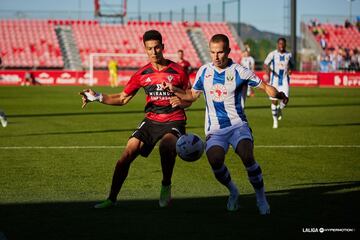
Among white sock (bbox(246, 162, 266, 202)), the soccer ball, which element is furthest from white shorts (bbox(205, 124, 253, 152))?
white sock (bbox(246, 162, 266, 202))

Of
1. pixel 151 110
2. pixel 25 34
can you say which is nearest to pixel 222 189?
pixel 151 110

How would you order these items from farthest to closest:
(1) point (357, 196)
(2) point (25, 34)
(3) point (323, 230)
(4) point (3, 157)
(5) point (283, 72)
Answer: (2) point (25, 34) < (5) point (283, 72) < (4) point (3, 157) < (1) point (357, 196) < (3) point (323, 230)

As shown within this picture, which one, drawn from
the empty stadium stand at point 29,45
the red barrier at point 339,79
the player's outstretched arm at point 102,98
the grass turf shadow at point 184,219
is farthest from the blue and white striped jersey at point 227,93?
the empty stadium stand at point 29,45

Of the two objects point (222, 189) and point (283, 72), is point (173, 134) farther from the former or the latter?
point (283, 72)

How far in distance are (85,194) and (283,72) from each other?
14.1 meters

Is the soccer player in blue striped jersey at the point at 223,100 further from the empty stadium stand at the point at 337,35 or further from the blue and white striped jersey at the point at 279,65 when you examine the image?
the empty stadium stand at the point at 337,35

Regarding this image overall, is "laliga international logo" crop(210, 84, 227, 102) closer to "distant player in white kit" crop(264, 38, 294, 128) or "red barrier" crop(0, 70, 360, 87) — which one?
"distant player in white kit" crop(264, 38, 294, 128)

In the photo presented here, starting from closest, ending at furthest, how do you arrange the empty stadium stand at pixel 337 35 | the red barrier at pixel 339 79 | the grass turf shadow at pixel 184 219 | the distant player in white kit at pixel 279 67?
the grass turf shadow at pixel 184 219 < the distant player in white kit at pixel 279 67 < the red barrier at pixel 339 79 < the empty stadium stand at pixel 337 35

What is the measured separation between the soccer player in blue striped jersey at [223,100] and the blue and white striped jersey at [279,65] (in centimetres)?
1428

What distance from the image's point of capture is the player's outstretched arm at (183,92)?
8.86 metres

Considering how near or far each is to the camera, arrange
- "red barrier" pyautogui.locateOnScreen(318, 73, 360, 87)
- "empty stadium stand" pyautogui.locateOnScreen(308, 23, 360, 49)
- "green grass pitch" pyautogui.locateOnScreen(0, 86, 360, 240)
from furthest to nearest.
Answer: "empty stadium stand" pyautogui.locateOnScreen(308, 23, 360, 49) < "red barrier" pyautogui.locateOnScreen(318, 73, 360, 87) < "green grass pitch" pyautogui.locateOnScreen(0, 86, 360, 240)

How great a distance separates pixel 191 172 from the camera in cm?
1225

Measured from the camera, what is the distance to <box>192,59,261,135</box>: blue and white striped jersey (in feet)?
29.0

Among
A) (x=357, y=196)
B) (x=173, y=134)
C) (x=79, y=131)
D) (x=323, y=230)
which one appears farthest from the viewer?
(x=79, y=131)
